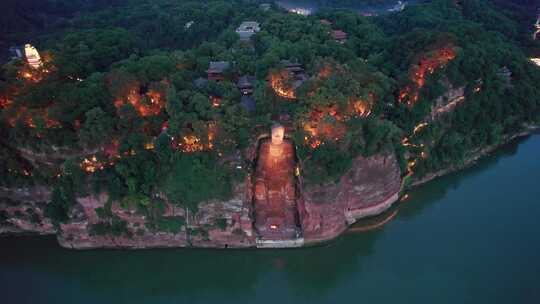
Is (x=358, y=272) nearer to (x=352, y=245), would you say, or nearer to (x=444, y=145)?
(x=352, y=245)

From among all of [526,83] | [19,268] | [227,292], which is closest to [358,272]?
[227,292]

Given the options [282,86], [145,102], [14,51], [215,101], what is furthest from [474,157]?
[14,51]

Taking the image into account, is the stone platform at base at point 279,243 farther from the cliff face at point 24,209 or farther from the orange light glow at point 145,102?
the cliff face at point 24,209

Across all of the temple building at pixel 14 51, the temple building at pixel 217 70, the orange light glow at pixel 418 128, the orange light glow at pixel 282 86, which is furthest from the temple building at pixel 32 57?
the orange light glow at pixel 418 128

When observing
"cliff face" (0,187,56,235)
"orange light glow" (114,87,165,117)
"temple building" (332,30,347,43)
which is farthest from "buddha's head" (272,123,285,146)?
"temple building" (332,30,347,43)

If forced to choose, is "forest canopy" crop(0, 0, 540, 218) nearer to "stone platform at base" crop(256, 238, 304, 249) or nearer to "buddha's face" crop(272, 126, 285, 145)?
"buddha's face" crop(272, 126, 285, 145)

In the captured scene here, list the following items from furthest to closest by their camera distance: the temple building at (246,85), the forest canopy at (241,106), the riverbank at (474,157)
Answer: the riverbank at (474,157) < the temple building at (246,85) < the forest canopy at (241,106)
